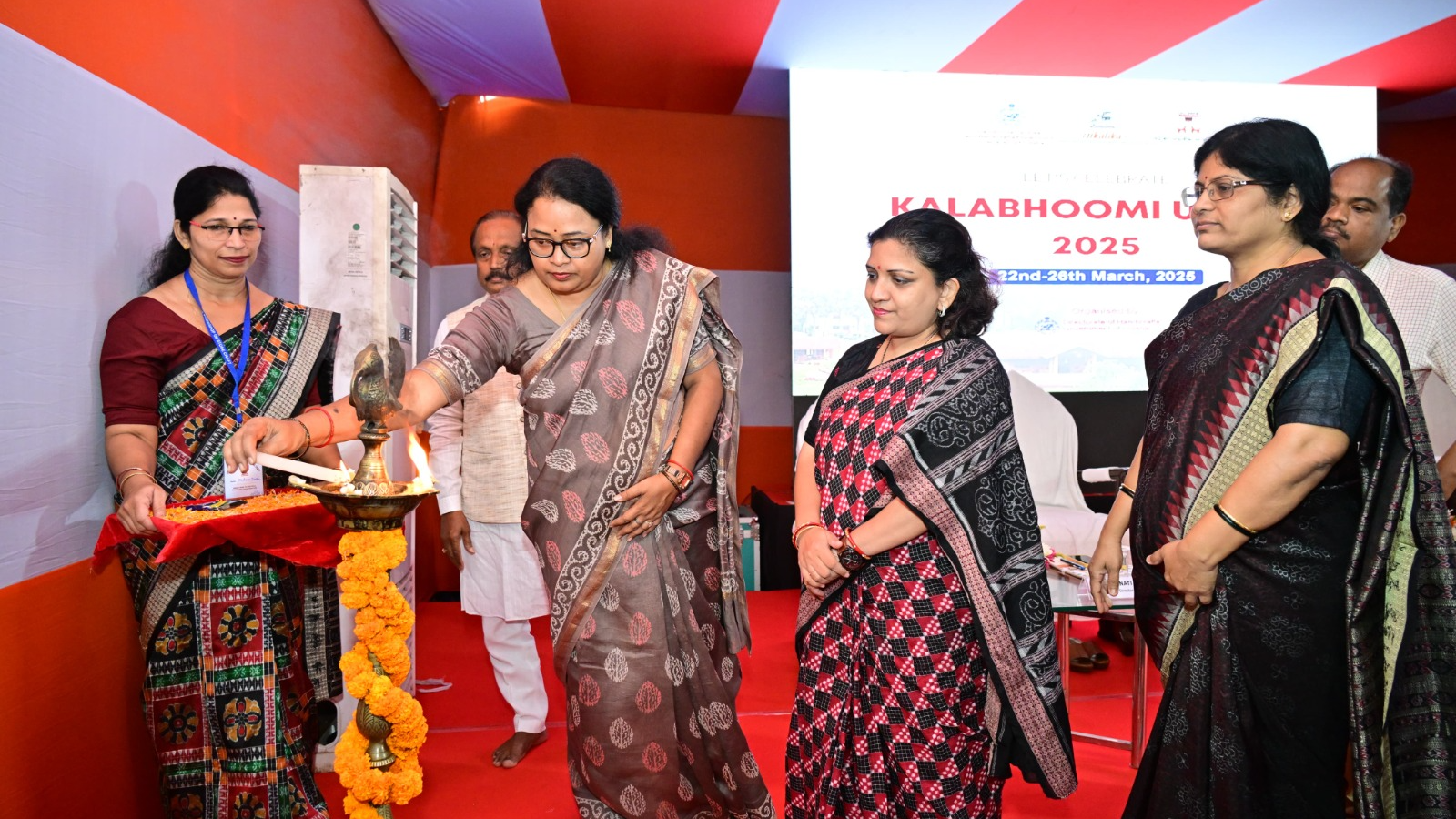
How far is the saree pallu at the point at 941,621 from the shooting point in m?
1.86

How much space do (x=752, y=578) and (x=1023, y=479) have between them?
342cm

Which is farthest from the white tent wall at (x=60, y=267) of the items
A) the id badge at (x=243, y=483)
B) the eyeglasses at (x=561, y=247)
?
the eyeglasses at (x=561, y=247)

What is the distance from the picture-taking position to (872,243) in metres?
2.02

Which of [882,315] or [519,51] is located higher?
[519,51]

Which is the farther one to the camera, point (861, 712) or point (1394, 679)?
point (861, 712)

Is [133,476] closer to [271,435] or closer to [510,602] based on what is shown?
[271,435]

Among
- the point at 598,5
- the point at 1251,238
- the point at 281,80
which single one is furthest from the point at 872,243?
the point at 598,5

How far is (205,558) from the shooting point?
6.56ft

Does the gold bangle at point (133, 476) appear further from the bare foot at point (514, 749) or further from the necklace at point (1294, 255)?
the necklace at point (1294, 255)

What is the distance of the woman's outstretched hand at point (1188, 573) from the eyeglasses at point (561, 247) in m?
1.34

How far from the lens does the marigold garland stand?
46.2 inches

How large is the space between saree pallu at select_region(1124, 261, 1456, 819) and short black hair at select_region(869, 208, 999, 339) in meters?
0.48

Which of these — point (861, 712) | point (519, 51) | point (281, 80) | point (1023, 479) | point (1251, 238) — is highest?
point (519, 51)

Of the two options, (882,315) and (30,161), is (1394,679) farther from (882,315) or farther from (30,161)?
(30,161)
